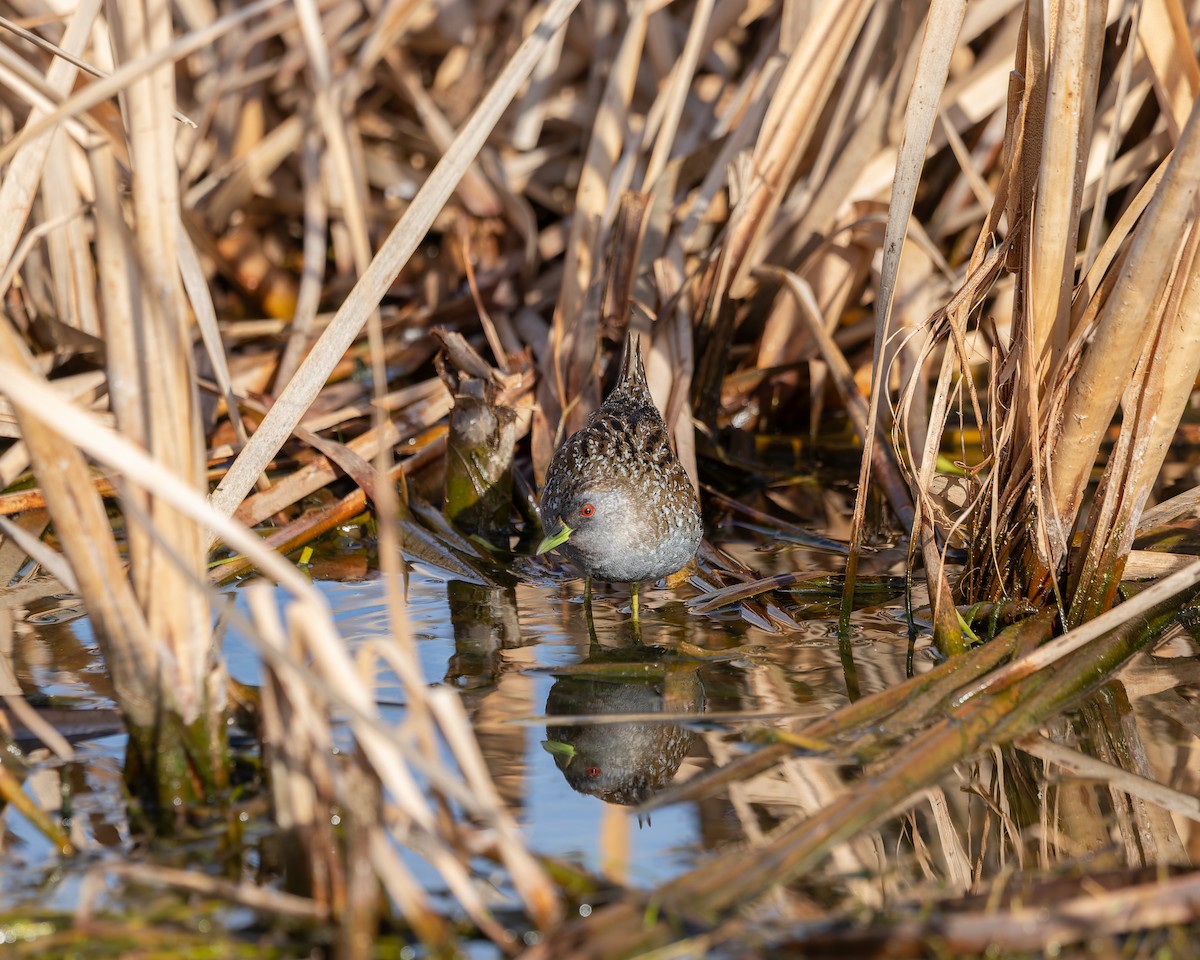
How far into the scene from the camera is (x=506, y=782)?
2781mm

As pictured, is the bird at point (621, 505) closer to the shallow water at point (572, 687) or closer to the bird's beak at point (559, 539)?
the bird's beak at point (559, 539)

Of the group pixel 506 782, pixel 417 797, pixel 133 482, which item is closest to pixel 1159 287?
pixel 506 782

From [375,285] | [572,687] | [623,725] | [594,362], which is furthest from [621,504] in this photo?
[594,362]

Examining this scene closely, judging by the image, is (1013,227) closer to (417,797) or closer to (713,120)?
(417,797)

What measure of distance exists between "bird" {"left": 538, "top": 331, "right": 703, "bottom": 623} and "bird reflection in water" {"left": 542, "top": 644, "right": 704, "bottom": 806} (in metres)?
0.36

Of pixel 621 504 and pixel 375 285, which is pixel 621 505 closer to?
pixel 621 504

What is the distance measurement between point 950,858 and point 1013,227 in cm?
168

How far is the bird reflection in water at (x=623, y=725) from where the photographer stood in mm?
2848

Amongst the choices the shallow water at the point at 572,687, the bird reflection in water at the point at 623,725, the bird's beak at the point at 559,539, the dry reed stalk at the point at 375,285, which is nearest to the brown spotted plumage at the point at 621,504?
the bird's beak at the point at 559,539

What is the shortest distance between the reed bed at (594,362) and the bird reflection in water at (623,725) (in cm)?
23

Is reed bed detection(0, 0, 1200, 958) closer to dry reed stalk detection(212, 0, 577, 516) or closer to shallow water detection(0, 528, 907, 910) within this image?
dry reed stalk detection(212, 0, 577, 516)

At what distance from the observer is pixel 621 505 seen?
12.8 ft

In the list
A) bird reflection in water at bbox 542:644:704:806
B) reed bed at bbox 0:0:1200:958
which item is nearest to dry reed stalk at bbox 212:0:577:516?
reed bed at bbox 0:0:1200:958

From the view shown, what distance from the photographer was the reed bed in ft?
7.13
